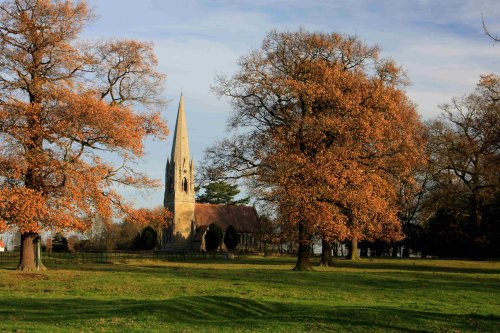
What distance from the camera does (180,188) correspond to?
113562 millimetres

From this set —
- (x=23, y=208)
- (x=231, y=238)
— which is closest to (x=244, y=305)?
(x=23, y=208)

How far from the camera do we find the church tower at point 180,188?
110125mm

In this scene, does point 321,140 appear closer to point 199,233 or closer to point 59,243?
point 59,243

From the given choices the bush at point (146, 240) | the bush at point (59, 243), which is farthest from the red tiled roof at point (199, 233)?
the bush at point (59, 243)

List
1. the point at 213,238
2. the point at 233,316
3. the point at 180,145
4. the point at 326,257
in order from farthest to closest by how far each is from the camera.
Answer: the point at 180,145
the point at 213,238
the point at 326,257
the point at 233,316

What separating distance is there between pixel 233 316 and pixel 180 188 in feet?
322

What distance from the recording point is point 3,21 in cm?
3262

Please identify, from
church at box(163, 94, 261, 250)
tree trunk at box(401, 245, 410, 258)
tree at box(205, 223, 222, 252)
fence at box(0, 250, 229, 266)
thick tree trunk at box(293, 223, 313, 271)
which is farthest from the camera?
church at box(163, 94, 261, 250)

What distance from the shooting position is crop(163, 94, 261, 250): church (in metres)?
110

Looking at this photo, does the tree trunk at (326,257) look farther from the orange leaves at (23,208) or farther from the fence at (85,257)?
the orange leaves at (23,208)

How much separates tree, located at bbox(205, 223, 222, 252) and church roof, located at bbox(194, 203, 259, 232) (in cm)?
1503

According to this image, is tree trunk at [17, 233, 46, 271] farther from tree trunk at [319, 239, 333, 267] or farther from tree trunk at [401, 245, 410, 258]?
tree trunk at [401, 245, 410, 258]

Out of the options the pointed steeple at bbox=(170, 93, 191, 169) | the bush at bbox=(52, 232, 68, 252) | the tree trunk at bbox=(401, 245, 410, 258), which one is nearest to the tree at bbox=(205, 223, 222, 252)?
the pointed steeple at bbox=(170, 93, 191, 169)

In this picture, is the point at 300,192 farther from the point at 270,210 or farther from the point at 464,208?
the point at 464,208
